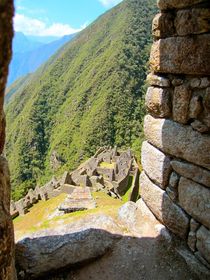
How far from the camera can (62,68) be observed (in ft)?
525

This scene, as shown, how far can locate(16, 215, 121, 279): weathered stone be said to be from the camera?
166 inches

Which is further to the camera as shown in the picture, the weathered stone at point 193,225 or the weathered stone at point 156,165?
the weathered stone at point 156,165

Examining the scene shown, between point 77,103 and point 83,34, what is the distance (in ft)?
246

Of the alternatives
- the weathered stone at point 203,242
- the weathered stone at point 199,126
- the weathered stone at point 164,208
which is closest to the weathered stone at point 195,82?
the weathered stone at point 199,126

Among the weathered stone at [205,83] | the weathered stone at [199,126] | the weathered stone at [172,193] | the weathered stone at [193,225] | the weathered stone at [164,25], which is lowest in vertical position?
the weathered stone at [193,225]

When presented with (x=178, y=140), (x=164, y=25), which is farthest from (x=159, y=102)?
(x=164, y=25)

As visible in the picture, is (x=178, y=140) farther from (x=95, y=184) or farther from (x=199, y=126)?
(x=95, y=184)

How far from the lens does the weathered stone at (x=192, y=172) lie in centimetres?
404

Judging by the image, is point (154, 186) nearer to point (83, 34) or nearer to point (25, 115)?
point (25, 115)

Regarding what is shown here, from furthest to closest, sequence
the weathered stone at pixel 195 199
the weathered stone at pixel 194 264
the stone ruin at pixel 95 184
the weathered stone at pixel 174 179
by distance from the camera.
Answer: the stone ruin at pixel 95 184 → the weathered stone at pixel 174 179 → the weathered stone at pixel 194 264 → the weathered stone at pixel 195 199

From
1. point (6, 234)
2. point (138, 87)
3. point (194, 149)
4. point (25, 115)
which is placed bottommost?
point (25, 115)

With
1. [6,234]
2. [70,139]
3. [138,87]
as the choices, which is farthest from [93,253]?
[138,87]

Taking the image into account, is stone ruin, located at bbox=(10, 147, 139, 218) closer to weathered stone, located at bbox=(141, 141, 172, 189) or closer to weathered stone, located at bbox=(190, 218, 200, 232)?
weathered stone, located at bbox=(141, 141, 172, 189)

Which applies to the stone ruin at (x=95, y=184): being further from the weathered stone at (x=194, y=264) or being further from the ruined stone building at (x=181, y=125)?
the weathered stone at (x=194, y=264)
